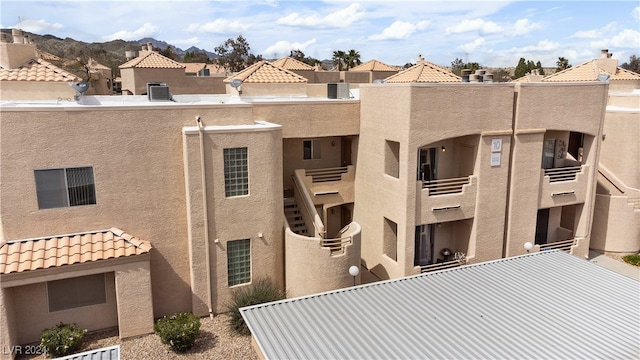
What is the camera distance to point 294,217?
2112 cm

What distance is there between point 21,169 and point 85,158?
1.91 metres

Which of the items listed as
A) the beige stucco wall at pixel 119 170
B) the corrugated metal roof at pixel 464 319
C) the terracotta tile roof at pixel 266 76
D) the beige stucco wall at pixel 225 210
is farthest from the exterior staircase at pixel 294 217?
the corrugated metal roof at pixel 464 319

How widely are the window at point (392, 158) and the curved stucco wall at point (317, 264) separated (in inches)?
146

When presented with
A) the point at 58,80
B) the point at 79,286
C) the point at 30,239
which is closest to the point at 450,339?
the point at 79,286

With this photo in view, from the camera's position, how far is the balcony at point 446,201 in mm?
19219

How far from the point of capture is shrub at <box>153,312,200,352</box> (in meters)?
15.2

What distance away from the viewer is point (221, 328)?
1691 cm

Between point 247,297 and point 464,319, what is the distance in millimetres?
8201

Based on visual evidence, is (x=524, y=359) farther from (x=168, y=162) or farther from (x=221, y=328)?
(x=168, y=162)

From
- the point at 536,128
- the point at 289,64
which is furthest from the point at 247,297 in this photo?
the point at 289,64

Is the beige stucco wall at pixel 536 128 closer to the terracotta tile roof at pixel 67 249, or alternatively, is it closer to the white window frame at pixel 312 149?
the white window frame at pixel 312 149

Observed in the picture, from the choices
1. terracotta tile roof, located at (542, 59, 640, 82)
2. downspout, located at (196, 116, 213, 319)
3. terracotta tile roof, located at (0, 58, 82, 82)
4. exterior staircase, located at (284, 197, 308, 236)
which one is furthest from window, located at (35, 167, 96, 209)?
terracotta tile roof, located at (542, 59, 640, 82)

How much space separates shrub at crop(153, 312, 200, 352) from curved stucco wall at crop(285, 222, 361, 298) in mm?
4165

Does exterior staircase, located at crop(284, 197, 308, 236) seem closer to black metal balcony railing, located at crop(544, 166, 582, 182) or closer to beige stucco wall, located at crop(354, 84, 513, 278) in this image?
beige stucco wall, located at crop(354, 84, 513, 278)
